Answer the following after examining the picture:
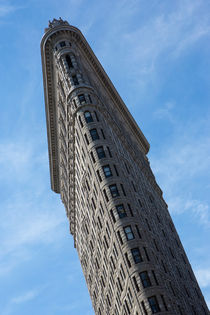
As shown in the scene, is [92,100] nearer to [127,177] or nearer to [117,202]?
[127,177]

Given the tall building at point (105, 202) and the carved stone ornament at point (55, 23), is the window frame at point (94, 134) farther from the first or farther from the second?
the carved stone ornament at point (55, 23)

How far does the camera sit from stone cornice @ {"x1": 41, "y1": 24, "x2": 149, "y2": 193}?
108 m

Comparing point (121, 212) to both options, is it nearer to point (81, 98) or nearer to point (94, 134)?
point (94, 134)

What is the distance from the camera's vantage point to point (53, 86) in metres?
113

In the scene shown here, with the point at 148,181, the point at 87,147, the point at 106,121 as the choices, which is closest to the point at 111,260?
the point at 87,147

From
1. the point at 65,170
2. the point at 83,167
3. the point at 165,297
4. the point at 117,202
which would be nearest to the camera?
the point at 165,297

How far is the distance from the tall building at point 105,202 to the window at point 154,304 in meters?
0.15

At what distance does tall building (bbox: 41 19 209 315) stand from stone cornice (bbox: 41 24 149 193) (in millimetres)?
251

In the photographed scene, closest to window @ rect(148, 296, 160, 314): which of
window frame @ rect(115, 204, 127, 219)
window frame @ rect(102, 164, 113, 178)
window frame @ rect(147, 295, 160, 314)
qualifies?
window frame @ rect(147, 295, 160, 314)

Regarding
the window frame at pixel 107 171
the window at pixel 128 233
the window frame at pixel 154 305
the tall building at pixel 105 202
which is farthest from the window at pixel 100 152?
the window frame at pixel 154 305

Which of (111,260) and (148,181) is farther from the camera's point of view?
(148,181)

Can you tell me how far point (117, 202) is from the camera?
78250mm

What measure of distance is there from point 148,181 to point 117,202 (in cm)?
4257

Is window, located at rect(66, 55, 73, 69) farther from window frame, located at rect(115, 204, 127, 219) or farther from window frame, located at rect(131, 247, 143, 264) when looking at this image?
window frame, located at rect(131, 247, 143, 264)
